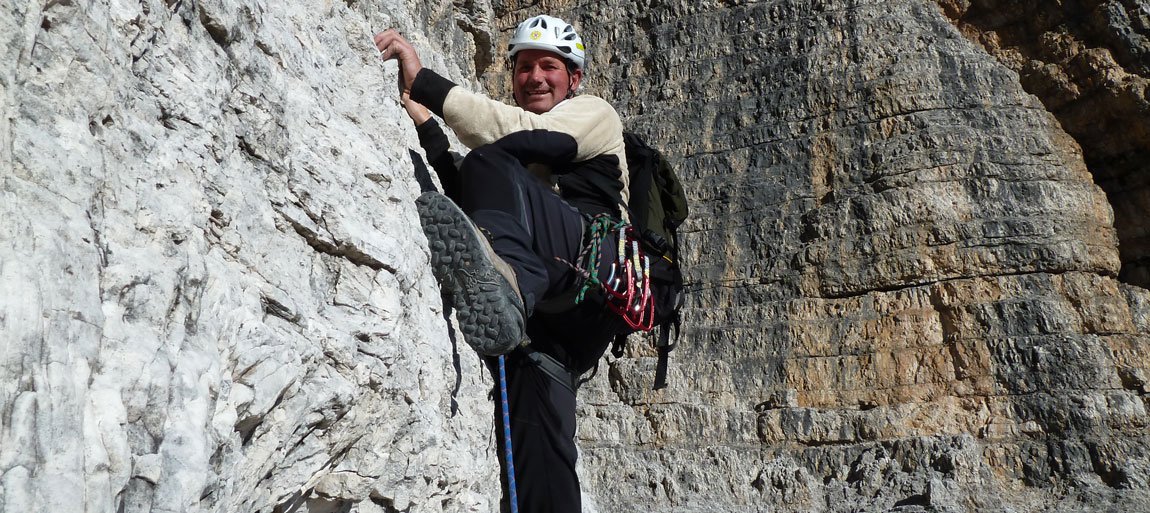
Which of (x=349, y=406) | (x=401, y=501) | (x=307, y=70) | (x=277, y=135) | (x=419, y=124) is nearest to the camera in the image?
(x=349, y=406)

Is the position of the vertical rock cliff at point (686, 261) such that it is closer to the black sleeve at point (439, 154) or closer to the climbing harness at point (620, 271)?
the black sleeve at point (439, 154)

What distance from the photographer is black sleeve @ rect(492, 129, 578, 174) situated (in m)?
3.57

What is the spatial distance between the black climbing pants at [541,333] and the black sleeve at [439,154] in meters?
0.51

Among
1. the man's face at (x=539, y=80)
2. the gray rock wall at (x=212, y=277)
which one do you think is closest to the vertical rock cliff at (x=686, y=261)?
the gray rock wall at (x=212, y=277)

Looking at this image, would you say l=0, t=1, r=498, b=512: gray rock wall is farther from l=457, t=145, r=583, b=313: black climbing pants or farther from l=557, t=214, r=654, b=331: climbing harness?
l=557, t=214, r=654, b=331: climbing harness

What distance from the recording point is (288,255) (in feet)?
8.19

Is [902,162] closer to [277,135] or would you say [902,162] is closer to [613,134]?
[613,134]

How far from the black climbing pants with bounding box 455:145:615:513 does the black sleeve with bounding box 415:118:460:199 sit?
51cm

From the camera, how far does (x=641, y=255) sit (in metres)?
4.01

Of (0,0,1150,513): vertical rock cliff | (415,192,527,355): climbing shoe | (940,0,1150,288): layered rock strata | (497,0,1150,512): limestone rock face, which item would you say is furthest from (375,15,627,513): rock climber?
(940,0,1150,288): layered rock strata

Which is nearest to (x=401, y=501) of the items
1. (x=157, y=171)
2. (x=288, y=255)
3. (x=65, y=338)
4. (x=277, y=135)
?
(x=288, y=255)

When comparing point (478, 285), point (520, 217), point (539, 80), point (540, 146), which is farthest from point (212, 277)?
point (539, 80)

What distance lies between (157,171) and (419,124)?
2.10 m

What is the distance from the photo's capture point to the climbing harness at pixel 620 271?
12.1ft
